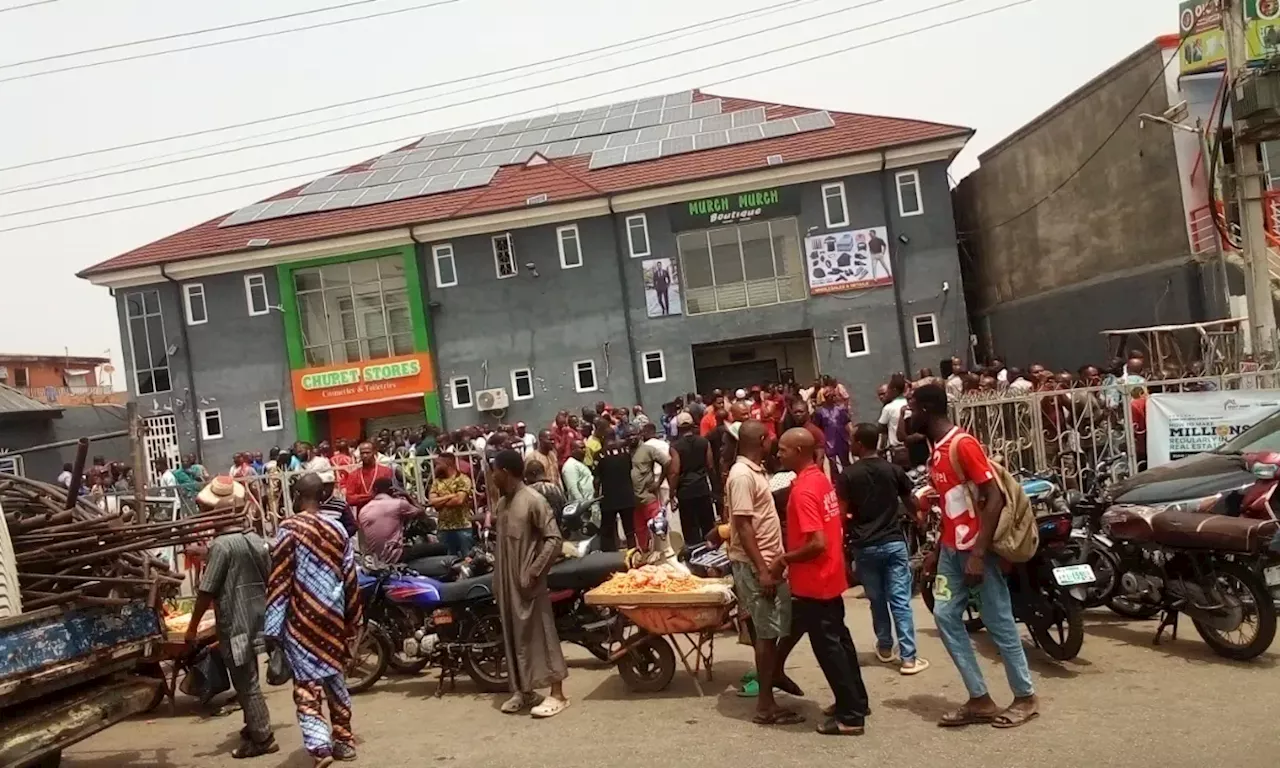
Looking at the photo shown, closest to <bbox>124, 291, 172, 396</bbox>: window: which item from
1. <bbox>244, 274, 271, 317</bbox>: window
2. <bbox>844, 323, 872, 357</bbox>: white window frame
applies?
<bbox>244, 274, 271, 317</bbox>: window

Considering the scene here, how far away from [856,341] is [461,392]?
36.5 feet

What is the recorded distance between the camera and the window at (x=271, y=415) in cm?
2802

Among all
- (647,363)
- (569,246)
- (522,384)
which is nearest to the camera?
(647,363)

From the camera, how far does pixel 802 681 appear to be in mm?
6516

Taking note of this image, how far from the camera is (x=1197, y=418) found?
884 centimetres

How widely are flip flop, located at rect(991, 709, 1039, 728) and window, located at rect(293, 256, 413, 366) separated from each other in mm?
23985

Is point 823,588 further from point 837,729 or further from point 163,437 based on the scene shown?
point 163,437

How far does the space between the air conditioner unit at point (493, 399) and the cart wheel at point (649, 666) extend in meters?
20.2

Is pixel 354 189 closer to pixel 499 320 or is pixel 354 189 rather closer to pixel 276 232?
pixel 276 232

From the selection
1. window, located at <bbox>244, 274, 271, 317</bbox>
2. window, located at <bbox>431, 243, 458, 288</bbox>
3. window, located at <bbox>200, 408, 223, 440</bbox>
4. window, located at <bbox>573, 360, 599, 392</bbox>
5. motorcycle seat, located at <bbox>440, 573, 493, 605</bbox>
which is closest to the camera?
motorcycle seat, located at <bbox>440, 573, 493, 605</bbox>

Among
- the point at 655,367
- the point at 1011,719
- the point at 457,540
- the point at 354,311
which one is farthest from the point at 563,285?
the point at 1011,719

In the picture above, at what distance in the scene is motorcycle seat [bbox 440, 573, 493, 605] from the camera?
22.9 ft

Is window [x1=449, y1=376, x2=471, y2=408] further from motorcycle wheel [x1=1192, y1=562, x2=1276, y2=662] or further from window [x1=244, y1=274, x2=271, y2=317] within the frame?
motorcycle wheel [x1=1192, y1=562, x2=1276, y2=662]

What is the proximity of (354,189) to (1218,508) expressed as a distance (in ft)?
91.9
